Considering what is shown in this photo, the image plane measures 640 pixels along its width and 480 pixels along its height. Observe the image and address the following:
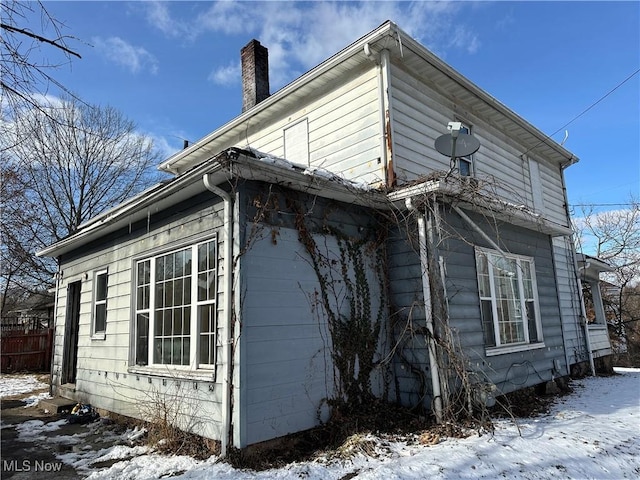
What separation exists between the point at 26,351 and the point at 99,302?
10.1 meters

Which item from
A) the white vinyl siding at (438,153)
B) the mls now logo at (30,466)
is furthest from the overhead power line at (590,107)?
the mls now logo at (30,466)

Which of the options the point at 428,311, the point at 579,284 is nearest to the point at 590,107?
the point at 579,284

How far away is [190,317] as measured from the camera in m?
5.97

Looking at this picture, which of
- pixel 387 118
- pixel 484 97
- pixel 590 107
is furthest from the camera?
pixel 590 107

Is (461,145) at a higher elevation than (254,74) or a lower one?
lower

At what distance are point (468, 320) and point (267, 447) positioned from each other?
3.68 m

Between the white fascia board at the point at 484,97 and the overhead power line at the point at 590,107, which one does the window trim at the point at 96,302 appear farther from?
the overhead power line at the point at 590,107

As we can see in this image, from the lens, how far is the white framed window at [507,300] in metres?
7.36

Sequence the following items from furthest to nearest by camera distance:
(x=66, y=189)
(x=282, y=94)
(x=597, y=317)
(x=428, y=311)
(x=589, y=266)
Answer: (x=66, y=189) → (x=597, y=317) → (x=589, y=266) → (x=282, y=94) → (x=428, y=311)

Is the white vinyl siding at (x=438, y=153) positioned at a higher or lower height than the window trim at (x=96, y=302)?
higher

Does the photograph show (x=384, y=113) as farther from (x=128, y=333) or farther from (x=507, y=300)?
(x=128, y=333)

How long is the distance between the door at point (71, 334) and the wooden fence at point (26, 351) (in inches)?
286

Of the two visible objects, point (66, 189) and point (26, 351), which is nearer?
point (26, 351)

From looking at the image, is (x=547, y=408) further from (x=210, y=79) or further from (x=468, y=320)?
(x=210, y=79)
